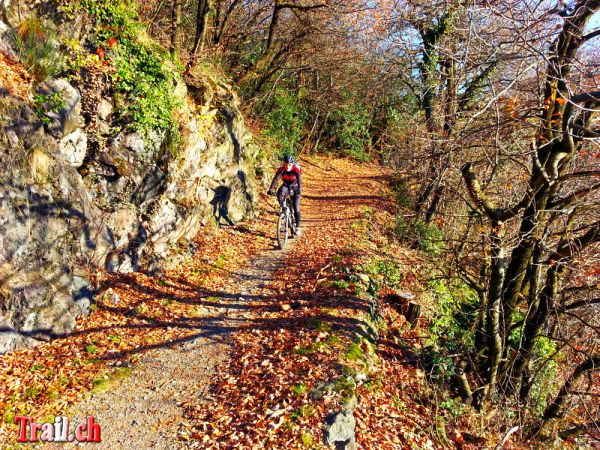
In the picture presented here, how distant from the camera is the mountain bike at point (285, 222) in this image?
10992 mm

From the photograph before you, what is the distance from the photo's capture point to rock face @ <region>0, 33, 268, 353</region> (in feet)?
19.6

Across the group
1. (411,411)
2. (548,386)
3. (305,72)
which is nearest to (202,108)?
(411,411)

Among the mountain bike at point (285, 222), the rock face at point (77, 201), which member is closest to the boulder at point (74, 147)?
the rock face at point (77, 201)

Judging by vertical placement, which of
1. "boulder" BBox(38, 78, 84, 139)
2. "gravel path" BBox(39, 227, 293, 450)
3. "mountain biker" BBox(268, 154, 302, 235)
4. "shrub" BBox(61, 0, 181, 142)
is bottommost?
"gravel path" BBox(39, 227, 293, 450)

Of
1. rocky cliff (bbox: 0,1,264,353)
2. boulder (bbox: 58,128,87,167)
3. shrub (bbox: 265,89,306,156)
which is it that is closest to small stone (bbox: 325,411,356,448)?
rocky cliff (bbox: 0,1,264,353)

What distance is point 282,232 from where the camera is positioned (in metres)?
11.2

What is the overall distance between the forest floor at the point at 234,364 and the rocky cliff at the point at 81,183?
0.56 metres

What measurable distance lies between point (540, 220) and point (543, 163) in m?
0.88

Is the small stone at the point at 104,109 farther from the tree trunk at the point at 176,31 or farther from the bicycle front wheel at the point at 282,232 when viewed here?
the bicycle front wheel at the point at 282,232

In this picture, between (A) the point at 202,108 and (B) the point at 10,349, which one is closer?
(B) the point at 10,349

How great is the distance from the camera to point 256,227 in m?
12.9

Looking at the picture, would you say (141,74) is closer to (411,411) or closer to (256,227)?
(256,227)

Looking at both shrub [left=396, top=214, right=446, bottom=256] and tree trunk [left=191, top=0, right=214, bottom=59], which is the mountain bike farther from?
tree trunk [left=191, top=0, right=214, bottom=59]

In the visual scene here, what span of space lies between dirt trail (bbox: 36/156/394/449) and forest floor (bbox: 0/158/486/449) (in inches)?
0.7
